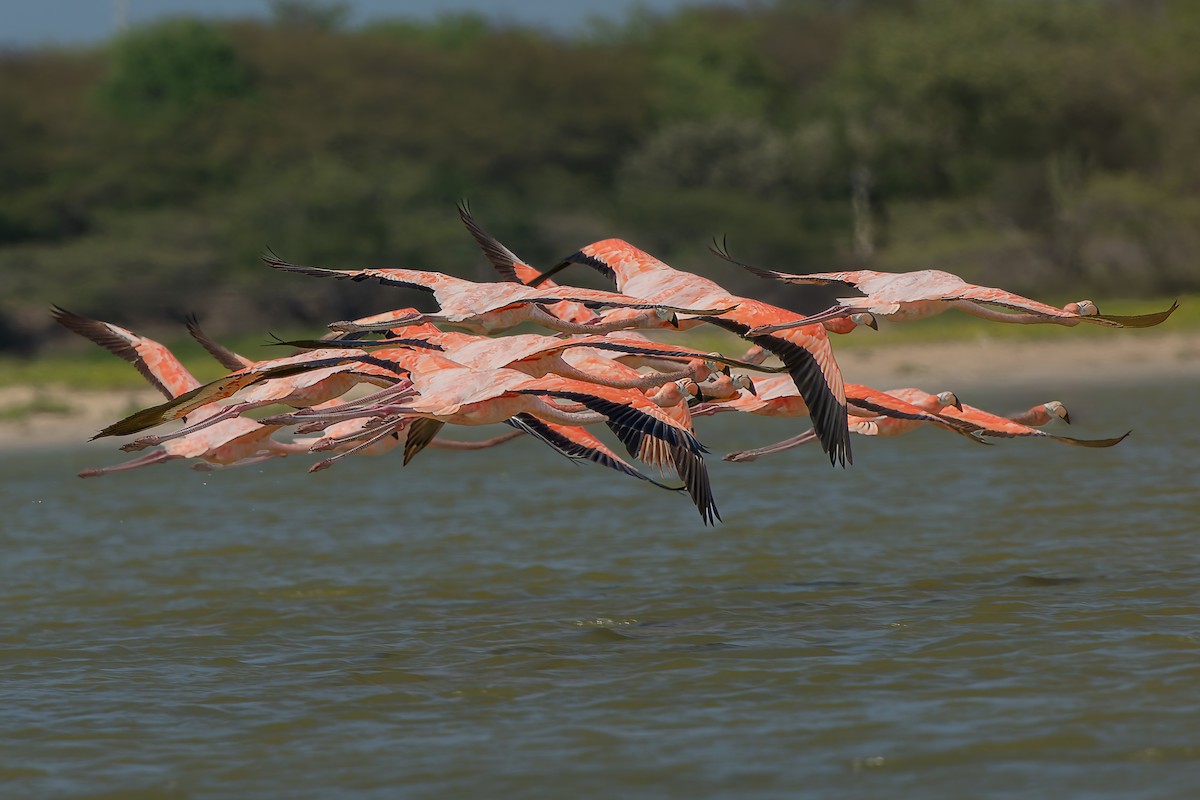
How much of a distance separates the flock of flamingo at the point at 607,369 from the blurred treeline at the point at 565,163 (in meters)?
20.7

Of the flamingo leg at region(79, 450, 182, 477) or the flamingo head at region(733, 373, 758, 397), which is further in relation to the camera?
the flamingo leg at region(79, 450, 182, 477)

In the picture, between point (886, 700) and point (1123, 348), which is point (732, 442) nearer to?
A: point (1123, 348)

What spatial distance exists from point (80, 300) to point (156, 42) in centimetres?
1023

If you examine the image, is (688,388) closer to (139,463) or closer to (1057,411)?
(1057,411)

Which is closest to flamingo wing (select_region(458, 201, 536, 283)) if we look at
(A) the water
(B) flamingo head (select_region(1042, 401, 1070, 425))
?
(A) the water

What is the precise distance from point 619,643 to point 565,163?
1106 inches

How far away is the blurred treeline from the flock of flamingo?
20.7 meters

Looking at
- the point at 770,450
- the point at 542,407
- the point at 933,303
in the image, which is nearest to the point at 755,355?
the point at 770,450

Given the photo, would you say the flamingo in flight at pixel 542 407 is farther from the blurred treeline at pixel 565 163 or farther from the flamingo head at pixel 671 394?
the blurred treeline at pixel 565 163

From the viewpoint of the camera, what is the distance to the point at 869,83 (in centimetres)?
3669

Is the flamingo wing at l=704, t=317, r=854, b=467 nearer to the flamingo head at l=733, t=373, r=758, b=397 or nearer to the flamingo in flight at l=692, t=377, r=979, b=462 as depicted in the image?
the flamingo head at l=733, t=373, r=758, b=397

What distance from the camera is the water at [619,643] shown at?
7.61 metres

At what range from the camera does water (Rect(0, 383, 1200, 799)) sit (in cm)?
761

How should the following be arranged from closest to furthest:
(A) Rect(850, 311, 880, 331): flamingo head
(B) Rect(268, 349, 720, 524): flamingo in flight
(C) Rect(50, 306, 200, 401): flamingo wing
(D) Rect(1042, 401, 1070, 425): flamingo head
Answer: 1. (B) Rect(268, 349, 720, 524): flamingo in flight
2. (A) Rect(850, 311, 880, 331): flamingo head
3. (D) Rect(1042, 401, 1070, 425): flamingo head
4. (C) Rect(50, 306, 200, 401): flamingo wing
